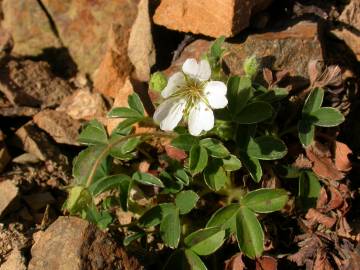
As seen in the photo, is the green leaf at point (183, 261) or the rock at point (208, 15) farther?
the rock at point (208, 15)

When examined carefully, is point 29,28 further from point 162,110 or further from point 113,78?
point 162,110

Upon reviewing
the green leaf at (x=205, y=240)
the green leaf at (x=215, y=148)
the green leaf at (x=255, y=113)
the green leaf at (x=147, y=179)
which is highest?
the green leaf at (x=255, y=113)

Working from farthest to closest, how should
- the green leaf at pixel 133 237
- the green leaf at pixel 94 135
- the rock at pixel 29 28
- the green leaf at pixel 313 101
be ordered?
the rock at pixel 29 28 < the green leaf at pixel 94 135 < the green leaf at pixel 313 101 < the green leaf at pixel 133 237

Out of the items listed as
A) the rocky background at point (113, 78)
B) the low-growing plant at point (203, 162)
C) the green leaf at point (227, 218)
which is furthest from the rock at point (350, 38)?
the green leaf at point (227, 218)

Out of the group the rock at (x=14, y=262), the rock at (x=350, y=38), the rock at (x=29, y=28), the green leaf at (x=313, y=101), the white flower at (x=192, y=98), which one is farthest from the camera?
the rock at (x=29, y=28)

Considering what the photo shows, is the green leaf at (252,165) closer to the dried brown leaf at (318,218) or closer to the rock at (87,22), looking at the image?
the dried brown leaf at (318,218)

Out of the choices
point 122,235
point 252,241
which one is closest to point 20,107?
point 122,235

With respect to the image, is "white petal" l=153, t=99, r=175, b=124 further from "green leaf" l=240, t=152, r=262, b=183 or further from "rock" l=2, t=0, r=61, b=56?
"rock" l=2, t=0, r=61, b=56

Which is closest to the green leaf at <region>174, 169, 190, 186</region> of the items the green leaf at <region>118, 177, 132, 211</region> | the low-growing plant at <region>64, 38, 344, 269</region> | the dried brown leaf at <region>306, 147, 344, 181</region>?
the low-growing plant at <region>64, 38, 344, 269</region>
